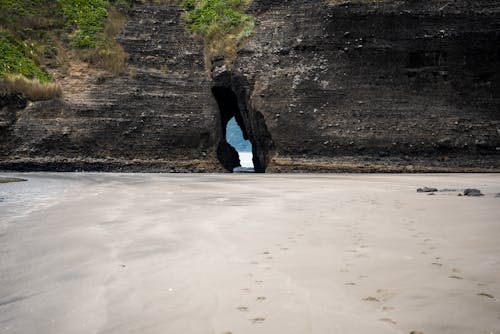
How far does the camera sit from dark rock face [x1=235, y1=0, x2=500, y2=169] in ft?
65.0

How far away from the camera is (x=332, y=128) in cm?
A: 2078

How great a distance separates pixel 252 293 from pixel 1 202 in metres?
6.89

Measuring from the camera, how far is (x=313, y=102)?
2153 cm

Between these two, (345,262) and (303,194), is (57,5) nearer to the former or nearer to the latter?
(303,194)

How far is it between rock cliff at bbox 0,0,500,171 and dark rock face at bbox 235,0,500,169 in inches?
2.0

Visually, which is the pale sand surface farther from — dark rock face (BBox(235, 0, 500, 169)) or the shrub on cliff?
the shrub on cliff

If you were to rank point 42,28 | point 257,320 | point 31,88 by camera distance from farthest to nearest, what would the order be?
point 42,28
point 31,88
point 257,320

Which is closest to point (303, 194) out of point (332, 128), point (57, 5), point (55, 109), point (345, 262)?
point (345, 262)

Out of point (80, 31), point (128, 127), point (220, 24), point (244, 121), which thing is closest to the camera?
point (128, 127)

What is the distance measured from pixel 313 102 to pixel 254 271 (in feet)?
62.1

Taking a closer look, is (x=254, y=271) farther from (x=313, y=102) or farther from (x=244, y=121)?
(x=244, y=121)

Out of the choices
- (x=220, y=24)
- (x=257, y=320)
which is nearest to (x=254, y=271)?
(x=257, y=320)

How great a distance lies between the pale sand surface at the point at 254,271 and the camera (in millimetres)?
2367

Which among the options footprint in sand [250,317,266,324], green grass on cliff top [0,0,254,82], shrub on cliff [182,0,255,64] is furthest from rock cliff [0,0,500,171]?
footprint in sand [250,317,266,324]
